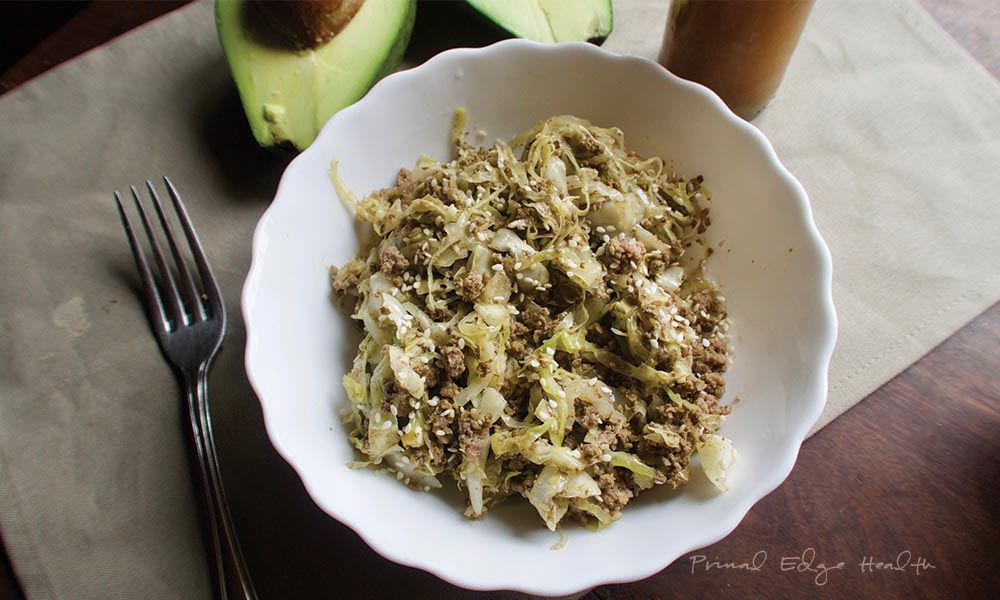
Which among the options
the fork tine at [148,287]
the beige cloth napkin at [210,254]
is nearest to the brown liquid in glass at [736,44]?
the beige cloth napkin at [210,254]

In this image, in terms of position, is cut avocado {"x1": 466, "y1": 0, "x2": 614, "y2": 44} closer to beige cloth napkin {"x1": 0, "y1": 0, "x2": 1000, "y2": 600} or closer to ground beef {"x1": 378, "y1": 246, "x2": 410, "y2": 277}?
beige cloth napkin {"x1": 0, "y1": 0, "x2": 1000, "y2": 600}

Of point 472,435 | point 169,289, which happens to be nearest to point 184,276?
point 169,289

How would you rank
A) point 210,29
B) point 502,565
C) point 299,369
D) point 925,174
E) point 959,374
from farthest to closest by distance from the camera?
point 210,29 → point 925,174 → point 959,374 → point 299,369 → point 502,565

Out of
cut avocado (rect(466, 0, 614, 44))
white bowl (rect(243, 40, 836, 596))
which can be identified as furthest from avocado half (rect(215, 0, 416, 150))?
cut avocado (rect(466, 0, 614, 44))

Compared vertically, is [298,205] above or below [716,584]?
above

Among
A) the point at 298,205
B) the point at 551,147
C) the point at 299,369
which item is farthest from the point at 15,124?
the point at 551,147

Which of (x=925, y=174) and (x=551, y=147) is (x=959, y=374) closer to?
(x=925, y=174)
